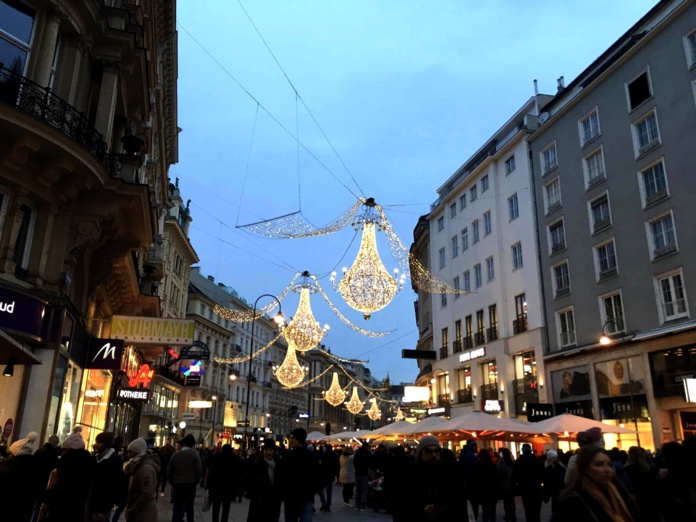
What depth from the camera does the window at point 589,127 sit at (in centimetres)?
3044

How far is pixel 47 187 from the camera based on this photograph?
483 inches

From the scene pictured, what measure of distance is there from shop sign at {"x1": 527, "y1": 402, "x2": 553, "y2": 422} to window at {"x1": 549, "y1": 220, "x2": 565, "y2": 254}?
8955 mm

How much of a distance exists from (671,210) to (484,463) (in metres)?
18.2

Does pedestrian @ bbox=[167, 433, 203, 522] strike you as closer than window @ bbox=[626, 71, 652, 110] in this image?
Yes

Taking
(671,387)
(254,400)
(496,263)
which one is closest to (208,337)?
(254,400)

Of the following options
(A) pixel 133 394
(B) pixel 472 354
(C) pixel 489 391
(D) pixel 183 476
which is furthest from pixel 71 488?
(B) pixel 472 354

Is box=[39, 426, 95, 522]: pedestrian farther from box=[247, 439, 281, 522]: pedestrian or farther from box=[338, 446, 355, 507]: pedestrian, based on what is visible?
box=[338, 446, 355, 507]: pedestrian

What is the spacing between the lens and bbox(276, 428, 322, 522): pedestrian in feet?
26.6

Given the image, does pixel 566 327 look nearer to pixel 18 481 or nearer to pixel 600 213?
pixel 600 213

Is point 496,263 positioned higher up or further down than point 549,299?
higher up

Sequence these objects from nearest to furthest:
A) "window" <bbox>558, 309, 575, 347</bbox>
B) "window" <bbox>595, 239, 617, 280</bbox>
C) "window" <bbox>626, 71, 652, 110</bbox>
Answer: "window" <bbox>626, 71, 652, 110</bbox> → "window" <bbox>595, 239, 617, 280</bbox> → "window" <bbox>558, 309, 575, 347</bbox>

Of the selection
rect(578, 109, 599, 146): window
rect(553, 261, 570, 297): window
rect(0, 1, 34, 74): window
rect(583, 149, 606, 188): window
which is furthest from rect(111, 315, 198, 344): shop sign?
rect(578, 109, 599, 146): window

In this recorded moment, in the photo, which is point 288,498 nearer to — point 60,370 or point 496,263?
point 60,370

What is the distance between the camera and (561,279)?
3212cm
